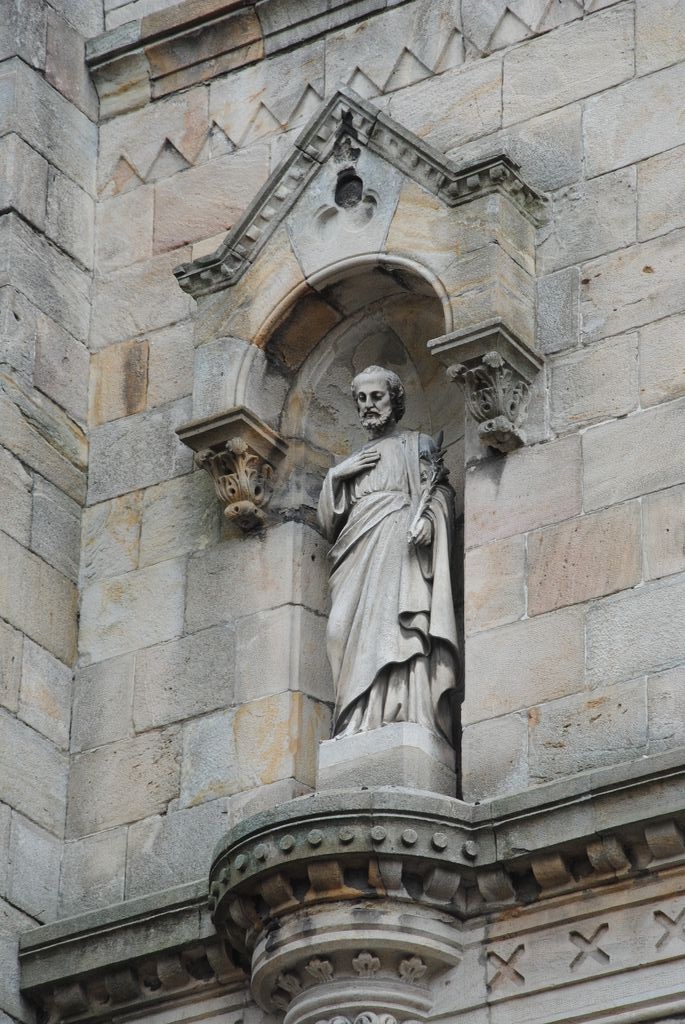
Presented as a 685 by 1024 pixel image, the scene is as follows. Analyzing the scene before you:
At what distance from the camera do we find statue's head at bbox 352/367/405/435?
12.2 metres

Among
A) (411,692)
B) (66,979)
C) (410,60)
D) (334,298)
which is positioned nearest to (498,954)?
(411,692)

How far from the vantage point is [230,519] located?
1241cm

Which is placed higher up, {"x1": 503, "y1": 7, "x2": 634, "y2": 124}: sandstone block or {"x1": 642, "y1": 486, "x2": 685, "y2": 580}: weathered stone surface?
{"x1": 503, "y1": 7, "x2": 634, "y2": 124}: sandstone block

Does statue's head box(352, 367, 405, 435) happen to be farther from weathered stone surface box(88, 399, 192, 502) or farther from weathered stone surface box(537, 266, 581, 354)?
weathered stone surface box(88, 399, 192, 502)

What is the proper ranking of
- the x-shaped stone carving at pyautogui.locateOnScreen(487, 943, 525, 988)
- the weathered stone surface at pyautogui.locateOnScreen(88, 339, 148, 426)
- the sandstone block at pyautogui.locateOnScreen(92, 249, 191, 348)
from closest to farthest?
the x-shaped stone carving at pyautogui.locateOnScreen(487, 943, 525, 988) → the weathered stone surface at pyautogui.locateOnScreen(88, 339, 148, 426) → the sandstone block at pyautogui.locateOnScreen(92, 249, 191, 348)

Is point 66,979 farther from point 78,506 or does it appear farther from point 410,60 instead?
point 410,60

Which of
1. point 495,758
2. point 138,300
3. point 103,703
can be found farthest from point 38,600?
point 495,758

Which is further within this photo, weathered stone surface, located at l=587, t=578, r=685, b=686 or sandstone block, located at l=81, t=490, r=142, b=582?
sandstone block, located at l=81, t=490, r=142, b=582

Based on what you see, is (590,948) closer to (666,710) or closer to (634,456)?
(666,710)

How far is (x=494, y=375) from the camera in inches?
461

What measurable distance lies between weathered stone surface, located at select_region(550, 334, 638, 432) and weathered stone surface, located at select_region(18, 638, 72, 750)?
2340 mm

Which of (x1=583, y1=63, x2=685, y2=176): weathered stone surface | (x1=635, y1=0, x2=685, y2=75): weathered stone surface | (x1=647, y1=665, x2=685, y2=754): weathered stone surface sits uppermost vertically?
(x1=635, y1=0, x2=685, y2=75): weathered stone surface

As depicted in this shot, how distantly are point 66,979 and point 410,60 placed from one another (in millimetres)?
4138

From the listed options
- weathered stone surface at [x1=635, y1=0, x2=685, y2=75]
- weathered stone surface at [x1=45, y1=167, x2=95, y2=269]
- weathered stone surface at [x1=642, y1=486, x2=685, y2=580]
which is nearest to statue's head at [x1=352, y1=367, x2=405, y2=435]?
weathered stone surface at [x1=642, y1=486, x2=685, y2=580]
